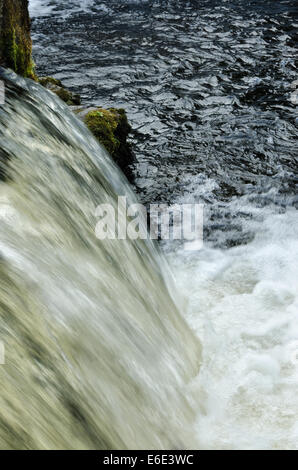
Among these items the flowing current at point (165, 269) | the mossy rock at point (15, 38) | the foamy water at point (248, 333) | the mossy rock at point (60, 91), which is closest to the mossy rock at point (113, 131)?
the flowing current at point (165, 269)

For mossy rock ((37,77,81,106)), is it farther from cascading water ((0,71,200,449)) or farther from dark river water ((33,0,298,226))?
cascading water ((0,71,200,449))

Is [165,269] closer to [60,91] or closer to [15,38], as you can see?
[15,38]

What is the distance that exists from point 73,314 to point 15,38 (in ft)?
10.4

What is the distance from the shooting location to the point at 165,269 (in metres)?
4.99

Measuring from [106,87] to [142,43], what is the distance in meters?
2.28

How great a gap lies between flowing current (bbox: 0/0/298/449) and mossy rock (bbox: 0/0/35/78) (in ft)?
1.37

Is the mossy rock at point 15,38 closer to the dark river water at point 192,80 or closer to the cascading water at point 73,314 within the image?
the cascading water at point 73,314

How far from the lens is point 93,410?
261cm

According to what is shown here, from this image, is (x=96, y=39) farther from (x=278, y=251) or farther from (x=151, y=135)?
(x=278, y=251)

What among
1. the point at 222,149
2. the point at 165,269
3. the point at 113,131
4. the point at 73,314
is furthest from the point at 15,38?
the point at 73,314

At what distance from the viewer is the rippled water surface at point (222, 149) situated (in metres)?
3.90

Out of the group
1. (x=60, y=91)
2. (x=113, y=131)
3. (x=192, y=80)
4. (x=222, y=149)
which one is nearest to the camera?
(x=113, y=131)

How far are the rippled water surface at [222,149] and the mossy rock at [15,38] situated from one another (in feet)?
6.19
